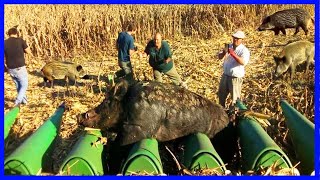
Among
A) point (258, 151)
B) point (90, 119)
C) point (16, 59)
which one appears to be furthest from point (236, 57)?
point (16, 59)

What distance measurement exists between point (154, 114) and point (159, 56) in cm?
288

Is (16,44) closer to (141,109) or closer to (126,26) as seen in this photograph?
(141,109)

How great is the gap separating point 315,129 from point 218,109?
1.28 metres

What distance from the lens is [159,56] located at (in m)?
8.48

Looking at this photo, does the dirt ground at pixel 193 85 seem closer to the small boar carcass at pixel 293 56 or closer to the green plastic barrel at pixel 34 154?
the small boar carcass at pixel 293 56

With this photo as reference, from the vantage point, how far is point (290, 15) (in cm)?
890

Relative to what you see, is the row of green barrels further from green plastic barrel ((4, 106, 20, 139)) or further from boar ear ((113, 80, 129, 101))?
boar ear ((113, 80, 129, 101))

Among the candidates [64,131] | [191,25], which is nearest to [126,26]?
[191,25]

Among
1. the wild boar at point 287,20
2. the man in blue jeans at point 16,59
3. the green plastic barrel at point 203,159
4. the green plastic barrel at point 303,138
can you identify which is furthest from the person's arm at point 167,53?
the green plastic barrel at point 203,159

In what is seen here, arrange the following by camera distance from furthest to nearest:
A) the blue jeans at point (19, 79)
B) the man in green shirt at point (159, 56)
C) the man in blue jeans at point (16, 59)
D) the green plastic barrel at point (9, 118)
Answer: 1. the man in green shirt at point (159, 56)
2. the blue jeans at point (19, 79)
3. the man in blue jeans at point (16, 59)
4. the green plastic barrel at point (9, 118)

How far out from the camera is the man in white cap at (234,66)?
280 inches

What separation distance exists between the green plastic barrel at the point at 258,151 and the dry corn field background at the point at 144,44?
178 centimetres

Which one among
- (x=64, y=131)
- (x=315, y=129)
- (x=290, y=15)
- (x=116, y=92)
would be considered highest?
(x=290, y=15)

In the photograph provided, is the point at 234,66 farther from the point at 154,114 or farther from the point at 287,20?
the point at 287,20
